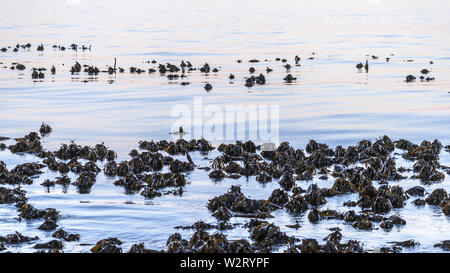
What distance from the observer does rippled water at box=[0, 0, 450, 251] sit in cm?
1505

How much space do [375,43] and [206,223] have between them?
160 feet

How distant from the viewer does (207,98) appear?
32.6 m

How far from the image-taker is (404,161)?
20047 millimetres

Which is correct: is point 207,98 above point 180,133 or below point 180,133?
above

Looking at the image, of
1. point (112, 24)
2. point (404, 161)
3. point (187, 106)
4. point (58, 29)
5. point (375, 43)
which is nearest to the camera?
point (404, 161)

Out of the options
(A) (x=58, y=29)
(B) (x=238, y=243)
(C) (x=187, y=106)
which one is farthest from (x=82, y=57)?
(B) (x=238, y=243)

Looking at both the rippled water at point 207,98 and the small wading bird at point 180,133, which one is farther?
the small wading bird at point 180,133

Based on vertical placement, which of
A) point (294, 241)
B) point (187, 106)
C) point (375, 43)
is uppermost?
point (375, 43)

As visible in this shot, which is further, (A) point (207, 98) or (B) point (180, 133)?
(A) point (207, 98)

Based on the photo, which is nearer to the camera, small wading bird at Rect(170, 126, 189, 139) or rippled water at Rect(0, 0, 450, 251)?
rippled water at Rect(0, 0, 450, 251)

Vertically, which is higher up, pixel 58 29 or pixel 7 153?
pixel 58 29

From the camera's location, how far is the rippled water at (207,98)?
15.0 metres
